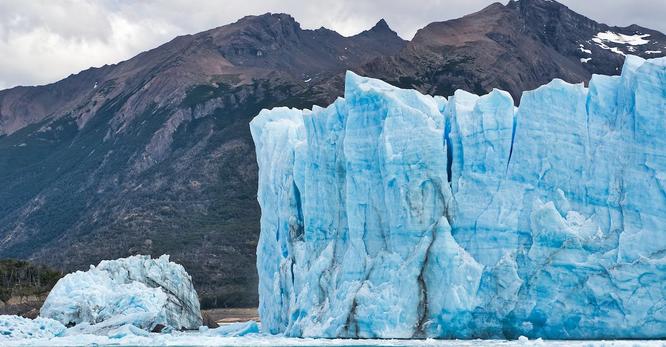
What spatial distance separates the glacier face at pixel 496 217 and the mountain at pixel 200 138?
43.2 metres

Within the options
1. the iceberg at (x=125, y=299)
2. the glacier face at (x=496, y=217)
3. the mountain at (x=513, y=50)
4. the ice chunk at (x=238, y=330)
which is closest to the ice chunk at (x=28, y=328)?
the iceberg at (x=125, y=299)

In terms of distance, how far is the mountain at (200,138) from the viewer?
95669 mm

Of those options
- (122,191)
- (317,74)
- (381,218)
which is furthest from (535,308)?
(317,74)

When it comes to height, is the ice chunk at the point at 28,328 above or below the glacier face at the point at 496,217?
below

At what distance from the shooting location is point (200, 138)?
433ft

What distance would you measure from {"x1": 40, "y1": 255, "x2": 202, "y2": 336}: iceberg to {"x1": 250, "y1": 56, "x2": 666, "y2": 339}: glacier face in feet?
→ 42.3

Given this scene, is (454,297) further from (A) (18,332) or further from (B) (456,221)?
(A) (18,332)

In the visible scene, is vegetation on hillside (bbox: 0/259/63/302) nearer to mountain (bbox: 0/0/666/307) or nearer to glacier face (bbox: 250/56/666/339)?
mountain (bbox: 0/0/666/307)

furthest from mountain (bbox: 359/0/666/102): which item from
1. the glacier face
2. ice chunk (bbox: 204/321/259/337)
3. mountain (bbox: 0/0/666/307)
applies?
the glacier face

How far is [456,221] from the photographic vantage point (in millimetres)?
36812

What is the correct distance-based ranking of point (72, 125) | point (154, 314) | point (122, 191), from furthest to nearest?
point (72, 125)
point (122, 191)
point (154, 314)

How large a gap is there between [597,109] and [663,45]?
10397 cm

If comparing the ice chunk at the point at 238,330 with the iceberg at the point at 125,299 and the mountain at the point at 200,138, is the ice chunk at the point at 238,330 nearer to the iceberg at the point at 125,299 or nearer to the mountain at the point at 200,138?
the iceberg at the point at 125,299

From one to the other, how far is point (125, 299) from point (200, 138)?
8197cm
